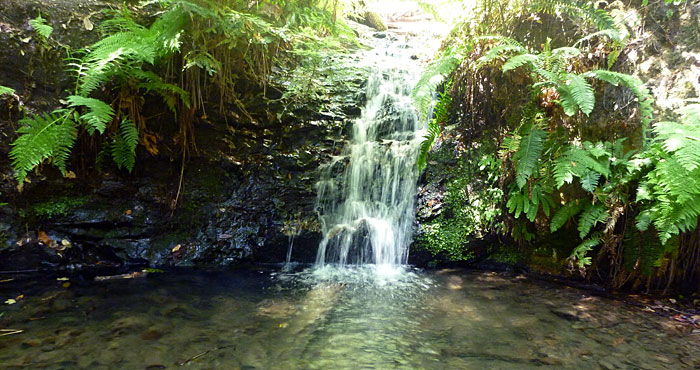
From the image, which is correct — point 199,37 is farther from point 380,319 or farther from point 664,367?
point 664,367

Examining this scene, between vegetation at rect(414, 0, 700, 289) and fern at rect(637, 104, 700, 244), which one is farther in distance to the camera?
vegetation at rect(414, 0, 700, 289)

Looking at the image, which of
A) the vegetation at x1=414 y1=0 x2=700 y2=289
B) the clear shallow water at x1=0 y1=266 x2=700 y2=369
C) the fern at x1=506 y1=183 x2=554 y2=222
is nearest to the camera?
the clear shallow water at x1=0 y1=266 x2=700 y2=369

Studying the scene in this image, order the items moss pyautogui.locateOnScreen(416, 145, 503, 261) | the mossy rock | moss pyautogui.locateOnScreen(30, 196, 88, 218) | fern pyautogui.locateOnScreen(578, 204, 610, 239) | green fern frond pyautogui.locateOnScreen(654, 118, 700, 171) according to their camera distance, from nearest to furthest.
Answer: green fern frond pyautogui.locateOnScreen(654, 118, 700, 171) < fern pyautogui.locateOnScreen(578, 204, 610, 239) < moss pyautogui.locateOnScreen(30, 196, 88, 218) < moss pyautogui.locateOnScreen(416, 145, 503, 261) < the mossy rock

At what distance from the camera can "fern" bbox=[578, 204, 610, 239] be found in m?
3.68

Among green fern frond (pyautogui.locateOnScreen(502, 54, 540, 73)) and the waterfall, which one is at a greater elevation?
green fern frond (pyautogui.locateOnScreen(502, 54, 540, 73))

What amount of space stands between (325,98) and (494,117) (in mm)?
2561

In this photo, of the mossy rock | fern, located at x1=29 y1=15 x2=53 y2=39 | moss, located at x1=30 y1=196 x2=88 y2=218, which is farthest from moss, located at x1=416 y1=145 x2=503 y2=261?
the mossy rock

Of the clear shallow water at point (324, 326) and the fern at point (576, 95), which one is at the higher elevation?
the fern at point (576, 95)

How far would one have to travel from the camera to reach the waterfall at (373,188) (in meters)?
4.86

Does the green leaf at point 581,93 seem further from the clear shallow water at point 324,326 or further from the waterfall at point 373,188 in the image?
the waterfall at point 373,188

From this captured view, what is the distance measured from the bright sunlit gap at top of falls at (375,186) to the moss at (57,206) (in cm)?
295

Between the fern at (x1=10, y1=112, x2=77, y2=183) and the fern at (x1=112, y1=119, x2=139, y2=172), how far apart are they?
457 mm

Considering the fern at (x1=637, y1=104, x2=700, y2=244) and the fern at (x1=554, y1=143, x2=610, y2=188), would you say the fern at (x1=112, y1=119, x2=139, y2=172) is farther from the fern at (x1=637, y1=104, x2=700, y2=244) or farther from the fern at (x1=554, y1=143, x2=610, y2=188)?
the fern at (x1=637, y1=104, x2=700, y2=244)

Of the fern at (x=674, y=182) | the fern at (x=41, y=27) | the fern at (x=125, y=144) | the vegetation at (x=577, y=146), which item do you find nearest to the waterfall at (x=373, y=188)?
the vegetation at (x=577, y=146)
